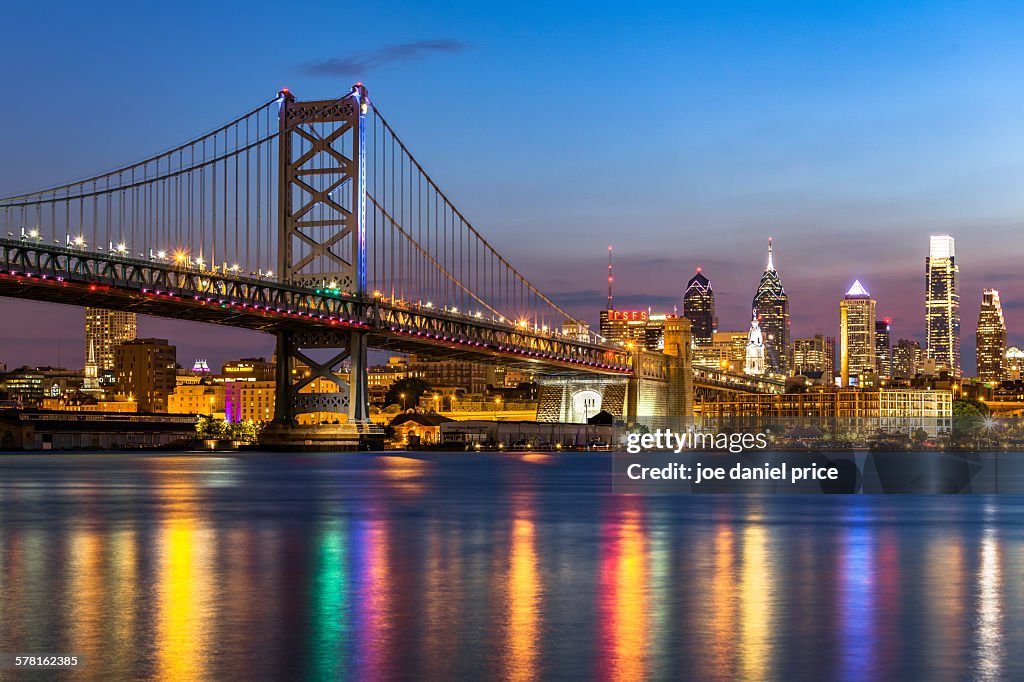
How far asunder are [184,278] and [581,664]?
6609 centimetres

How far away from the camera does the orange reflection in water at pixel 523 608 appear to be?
1177 cm

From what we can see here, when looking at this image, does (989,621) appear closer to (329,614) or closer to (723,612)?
(723,612)

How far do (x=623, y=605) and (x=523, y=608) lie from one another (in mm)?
1068

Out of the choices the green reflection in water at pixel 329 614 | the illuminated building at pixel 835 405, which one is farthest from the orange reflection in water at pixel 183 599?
the illuminated building at pixel 835 405

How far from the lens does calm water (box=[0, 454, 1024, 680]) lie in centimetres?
1203

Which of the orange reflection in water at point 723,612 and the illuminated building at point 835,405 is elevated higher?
the illuminated building at point 835,405

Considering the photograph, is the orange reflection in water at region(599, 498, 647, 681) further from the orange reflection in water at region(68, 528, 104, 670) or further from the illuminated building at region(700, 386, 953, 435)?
the illuminated building at region(700, 386, 953, 435)

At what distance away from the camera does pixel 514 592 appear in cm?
1664

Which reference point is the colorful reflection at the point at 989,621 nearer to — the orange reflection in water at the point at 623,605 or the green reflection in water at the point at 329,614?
the orange reflection in water at the point at 623,605

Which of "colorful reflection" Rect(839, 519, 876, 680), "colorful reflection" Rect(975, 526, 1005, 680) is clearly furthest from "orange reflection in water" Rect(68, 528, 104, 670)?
"colorful reflection" Rect(975, 526, 1005, 680)

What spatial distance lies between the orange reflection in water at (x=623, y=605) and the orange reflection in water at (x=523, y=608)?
61cm

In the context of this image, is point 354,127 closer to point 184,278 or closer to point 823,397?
point 184,278

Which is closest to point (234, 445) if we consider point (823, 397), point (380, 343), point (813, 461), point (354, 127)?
point (380, 343)
